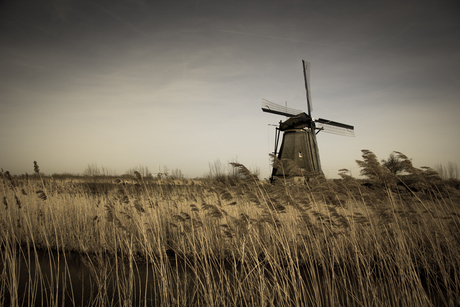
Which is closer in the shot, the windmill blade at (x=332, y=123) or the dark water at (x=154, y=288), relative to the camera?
the dark water at (x=154, y=288)

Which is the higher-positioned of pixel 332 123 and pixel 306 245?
pixel 332 123

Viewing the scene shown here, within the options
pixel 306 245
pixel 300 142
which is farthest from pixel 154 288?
pixel 300 142

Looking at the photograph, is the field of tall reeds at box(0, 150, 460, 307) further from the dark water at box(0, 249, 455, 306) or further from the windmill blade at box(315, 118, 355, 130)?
the windmill blade at box(315, 118, 355, 130)

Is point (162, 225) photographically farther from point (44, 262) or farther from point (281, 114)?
point (281, 114)

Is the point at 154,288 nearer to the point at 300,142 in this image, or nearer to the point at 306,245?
the point at 306,245

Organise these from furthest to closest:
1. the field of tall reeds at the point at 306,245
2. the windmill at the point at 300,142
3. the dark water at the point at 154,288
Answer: the windmill at the point at 300,142, the field of tall reeds at the point at 306,245, the dark water at the point at 154,288

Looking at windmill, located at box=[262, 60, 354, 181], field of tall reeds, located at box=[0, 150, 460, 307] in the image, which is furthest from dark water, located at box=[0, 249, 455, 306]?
windmill, located at box=[262, 60, 354, 181]

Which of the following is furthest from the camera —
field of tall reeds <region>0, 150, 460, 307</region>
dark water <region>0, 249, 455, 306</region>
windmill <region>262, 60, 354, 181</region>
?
windmill <region>262, 60, 354, 181</region>

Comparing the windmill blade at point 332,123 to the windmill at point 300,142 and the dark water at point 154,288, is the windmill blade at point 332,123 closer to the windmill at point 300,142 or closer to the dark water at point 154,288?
the windmill at point 300,142

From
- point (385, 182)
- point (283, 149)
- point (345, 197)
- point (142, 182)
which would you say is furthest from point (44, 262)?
point (283, 149)

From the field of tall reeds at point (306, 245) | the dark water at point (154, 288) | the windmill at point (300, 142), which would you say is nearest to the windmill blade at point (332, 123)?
the windmill at point (300, 142)

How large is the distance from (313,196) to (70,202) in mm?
5893

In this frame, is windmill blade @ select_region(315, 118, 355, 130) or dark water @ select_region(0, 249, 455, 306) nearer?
dark water @ select_region(0, 249, 455, 306)

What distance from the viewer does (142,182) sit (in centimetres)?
433
